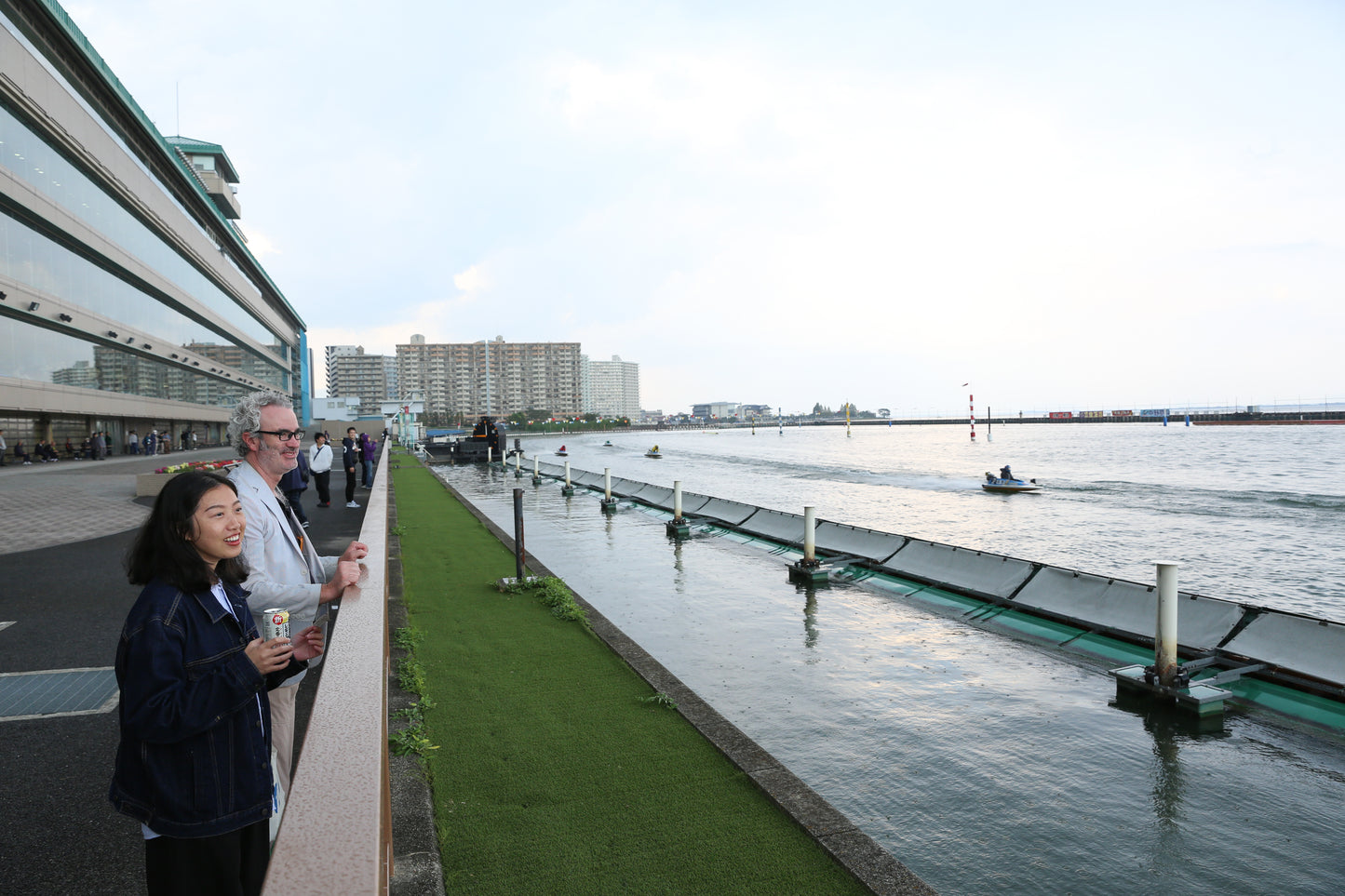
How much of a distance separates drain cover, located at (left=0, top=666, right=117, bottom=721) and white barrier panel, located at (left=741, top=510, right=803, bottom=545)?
12744mm

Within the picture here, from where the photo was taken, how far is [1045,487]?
3841 centimetres

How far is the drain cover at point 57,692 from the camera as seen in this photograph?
17.9ft

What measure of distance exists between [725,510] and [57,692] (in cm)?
1621

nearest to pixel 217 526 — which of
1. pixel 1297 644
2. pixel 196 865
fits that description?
pixel 196 865

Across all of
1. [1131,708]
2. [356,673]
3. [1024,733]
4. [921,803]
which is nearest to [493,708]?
[356,673]

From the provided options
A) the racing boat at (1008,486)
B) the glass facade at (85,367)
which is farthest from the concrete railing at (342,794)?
the racing boat at (1008,486)

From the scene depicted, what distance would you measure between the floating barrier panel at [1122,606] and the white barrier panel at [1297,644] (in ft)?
0.86

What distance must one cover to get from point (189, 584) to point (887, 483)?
1720 inches

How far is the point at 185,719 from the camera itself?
2.09m

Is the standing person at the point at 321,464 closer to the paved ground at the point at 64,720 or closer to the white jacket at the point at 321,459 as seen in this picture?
the white jacket at the point at 321,459

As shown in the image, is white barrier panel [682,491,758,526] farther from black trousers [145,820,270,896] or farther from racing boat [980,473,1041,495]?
racing boat [980,473,1041,495]

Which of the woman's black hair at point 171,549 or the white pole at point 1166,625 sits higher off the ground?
the woman's black hair at point 171,549

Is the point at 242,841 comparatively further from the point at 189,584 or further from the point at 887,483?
the point at 887,483

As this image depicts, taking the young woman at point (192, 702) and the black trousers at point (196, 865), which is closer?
the young woman at point (192, 702)
